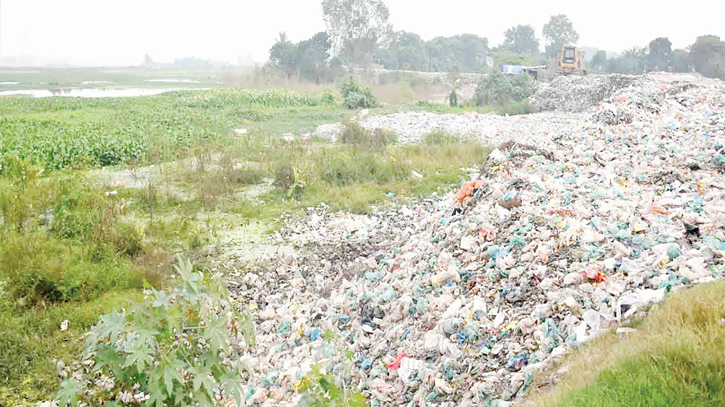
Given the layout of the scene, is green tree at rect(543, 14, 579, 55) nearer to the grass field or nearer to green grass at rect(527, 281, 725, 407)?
the grass field

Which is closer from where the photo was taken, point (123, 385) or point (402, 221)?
point (123, 385)

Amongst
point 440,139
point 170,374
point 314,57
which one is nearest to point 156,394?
point 170,374

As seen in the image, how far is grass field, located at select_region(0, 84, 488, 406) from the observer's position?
5.21 metres

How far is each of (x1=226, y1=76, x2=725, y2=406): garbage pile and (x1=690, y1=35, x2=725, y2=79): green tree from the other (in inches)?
992

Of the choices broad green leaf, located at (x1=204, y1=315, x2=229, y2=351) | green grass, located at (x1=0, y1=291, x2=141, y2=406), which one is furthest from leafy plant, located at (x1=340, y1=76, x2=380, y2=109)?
broad green leaf, located at (x1=204, y1=315, x2=229, y2=351)

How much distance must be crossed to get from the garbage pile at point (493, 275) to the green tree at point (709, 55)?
82.6 feet

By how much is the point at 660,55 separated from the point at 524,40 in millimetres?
19007

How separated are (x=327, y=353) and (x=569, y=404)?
6.91ft

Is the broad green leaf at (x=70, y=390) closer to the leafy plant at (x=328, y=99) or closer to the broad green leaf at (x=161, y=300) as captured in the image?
the broad green leaf at (x=161, y=300)

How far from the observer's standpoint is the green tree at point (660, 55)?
1307 inches

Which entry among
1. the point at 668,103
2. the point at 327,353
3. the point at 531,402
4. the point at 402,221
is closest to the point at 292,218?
the point at 402,221

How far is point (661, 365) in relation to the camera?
2.63 metres

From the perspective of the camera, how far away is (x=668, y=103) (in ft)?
39.4

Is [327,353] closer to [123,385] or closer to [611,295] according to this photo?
[123,385]
